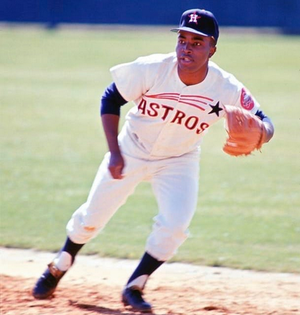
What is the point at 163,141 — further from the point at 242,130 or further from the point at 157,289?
the point at 157,289

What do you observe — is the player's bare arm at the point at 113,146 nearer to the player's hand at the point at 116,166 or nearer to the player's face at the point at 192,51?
the player's hand at the point at 116,166

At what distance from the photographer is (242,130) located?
461cm

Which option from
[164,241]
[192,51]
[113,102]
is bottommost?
[164,241]

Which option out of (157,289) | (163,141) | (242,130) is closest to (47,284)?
(157,289)

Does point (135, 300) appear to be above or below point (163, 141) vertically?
below

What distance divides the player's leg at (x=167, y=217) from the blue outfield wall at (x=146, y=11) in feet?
91.5

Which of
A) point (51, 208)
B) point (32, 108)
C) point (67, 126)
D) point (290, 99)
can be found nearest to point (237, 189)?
point (51, 208)

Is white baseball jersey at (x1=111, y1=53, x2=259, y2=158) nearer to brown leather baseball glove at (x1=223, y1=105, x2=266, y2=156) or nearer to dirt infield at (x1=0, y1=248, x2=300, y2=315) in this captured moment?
brown leather baseball glove at (x1=223, y1=105, x2=266, y2=156)

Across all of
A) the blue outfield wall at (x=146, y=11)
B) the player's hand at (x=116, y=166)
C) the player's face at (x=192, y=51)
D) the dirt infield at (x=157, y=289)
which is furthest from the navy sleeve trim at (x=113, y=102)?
the blue outfield wall at (x=146, y=11)

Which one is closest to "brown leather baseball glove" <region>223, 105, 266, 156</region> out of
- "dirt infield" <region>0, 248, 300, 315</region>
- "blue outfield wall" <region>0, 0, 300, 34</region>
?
"dirt infield" <region>0, 248, 300, 315</region>

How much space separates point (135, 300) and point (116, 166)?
2.97ft

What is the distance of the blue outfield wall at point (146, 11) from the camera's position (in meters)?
32.1

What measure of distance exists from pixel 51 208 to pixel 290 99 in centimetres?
1009

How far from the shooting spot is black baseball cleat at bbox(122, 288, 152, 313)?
15.9 ft
